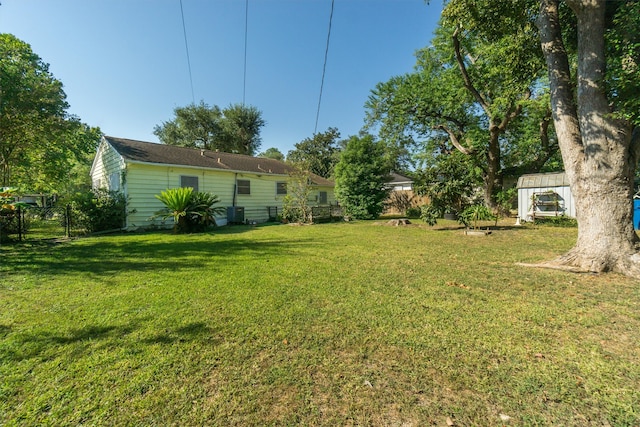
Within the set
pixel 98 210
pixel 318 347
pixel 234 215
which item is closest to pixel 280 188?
pixel 234 215

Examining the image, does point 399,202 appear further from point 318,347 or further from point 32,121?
point 32,121

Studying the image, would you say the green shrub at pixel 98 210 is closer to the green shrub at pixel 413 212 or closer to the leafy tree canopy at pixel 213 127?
the green shrub at pixel 413 212

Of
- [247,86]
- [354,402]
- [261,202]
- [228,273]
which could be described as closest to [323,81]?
[247,86]

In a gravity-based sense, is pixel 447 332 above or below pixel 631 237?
below

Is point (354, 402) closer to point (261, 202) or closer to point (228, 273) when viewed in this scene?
point (228, 273)

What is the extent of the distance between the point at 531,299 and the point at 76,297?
5890 millimetres

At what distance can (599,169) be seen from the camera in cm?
432

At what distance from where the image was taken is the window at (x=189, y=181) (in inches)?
465

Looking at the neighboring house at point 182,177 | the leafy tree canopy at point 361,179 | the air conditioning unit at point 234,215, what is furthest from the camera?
the leafy tree canopy at point 361,179

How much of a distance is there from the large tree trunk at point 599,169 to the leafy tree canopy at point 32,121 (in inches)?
603

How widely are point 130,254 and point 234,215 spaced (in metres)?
7.29

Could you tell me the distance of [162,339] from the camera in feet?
7.68

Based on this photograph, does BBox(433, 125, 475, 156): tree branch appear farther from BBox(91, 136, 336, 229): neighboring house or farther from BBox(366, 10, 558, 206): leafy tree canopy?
BBox(91, 136, 336, 229): neighboring house

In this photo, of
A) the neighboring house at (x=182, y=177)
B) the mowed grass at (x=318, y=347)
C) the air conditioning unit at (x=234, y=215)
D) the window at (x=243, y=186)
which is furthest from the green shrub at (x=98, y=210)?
the mowed grass at (x=318, y=347)
